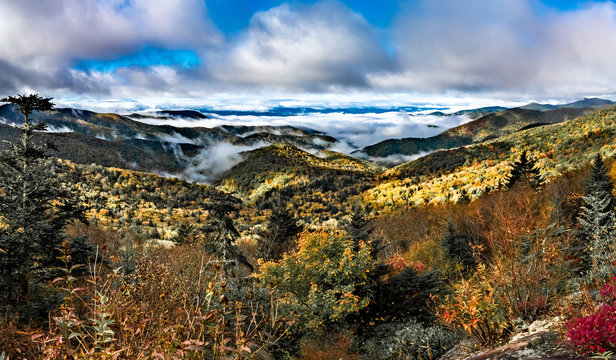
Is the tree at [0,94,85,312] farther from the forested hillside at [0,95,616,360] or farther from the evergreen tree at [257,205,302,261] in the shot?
the evergreen tree at [257,205,302,261]

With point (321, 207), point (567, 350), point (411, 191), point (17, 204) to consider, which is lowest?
point (321, 207)

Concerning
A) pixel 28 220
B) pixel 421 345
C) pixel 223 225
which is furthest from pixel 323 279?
pixel 28 220

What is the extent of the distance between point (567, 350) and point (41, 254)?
62.9 ft

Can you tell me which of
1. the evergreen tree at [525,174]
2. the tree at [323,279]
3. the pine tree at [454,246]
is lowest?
the pine tree at [454,246]

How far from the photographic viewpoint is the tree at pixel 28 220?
13984mm

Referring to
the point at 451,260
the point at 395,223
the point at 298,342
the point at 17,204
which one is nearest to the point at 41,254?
the point at 17,204

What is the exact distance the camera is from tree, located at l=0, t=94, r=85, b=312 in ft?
45.9

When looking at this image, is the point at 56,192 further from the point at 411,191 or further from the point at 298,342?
the point at 411,191

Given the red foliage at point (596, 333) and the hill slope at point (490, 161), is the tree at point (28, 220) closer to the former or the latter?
the red foliage at point (596, 333)

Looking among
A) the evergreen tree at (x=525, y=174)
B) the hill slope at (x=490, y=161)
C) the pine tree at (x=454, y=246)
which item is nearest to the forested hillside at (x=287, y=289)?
the pine tree at (x=454, y=246)

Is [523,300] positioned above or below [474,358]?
above

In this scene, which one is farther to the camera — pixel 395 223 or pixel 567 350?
pixel 395 223

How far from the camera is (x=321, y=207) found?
16138 cm

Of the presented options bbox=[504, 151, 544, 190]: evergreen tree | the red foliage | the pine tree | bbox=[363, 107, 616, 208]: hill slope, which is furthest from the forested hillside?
bbox=[363, 107, 616, 208]: hill slope
